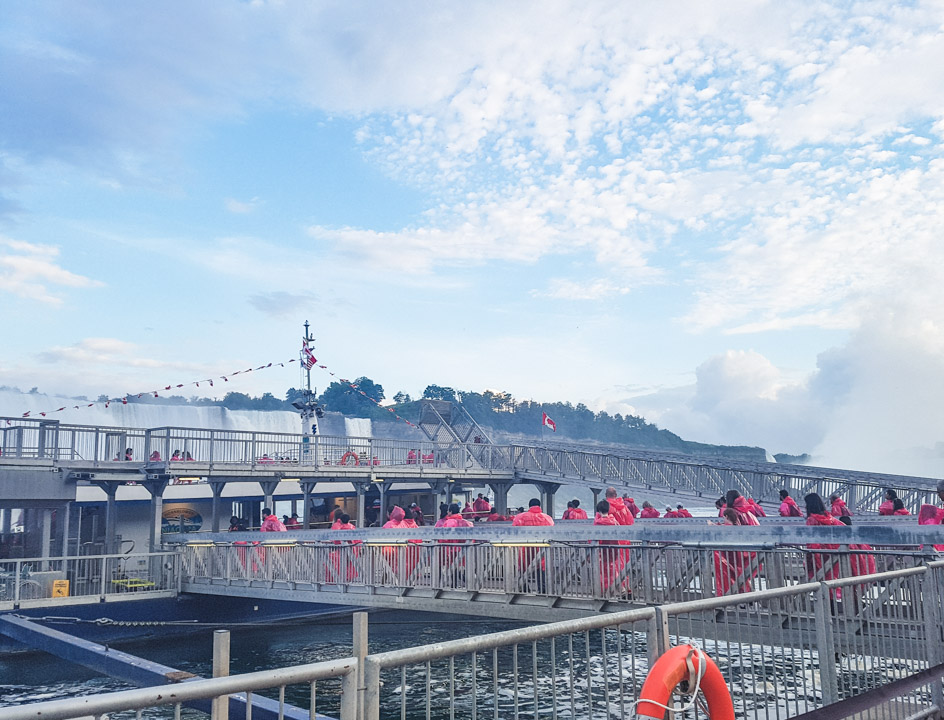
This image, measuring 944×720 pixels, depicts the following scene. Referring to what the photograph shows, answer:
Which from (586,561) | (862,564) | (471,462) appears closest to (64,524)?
(586,561)

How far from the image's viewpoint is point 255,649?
24125mm

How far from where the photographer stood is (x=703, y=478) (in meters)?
34.1

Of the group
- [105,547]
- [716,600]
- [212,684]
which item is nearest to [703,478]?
[105,547]

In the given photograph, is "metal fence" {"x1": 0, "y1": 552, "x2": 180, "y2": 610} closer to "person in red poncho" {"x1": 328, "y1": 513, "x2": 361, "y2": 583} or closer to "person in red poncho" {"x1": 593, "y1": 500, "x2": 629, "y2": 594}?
"person in red poncho" {"x1": 328, "y1": 513, "x2": 361, "y2": 583}

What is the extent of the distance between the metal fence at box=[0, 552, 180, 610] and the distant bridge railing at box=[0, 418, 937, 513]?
3286mm

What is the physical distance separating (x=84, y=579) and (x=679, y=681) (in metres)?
22.9

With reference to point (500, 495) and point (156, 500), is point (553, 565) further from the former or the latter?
point (500, 495)

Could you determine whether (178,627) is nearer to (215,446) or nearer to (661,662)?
(215,446)

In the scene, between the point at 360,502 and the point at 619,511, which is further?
the point at 360,502

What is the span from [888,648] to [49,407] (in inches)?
3180

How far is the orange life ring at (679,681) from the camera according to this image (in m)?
4.60

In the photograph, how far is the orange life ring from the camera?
4.60 meters

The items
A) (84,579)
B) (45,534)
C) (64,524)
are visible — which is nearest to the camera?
(84,579)

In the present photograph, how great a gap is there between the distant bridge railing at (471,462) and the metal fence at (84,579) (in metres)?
3.29
